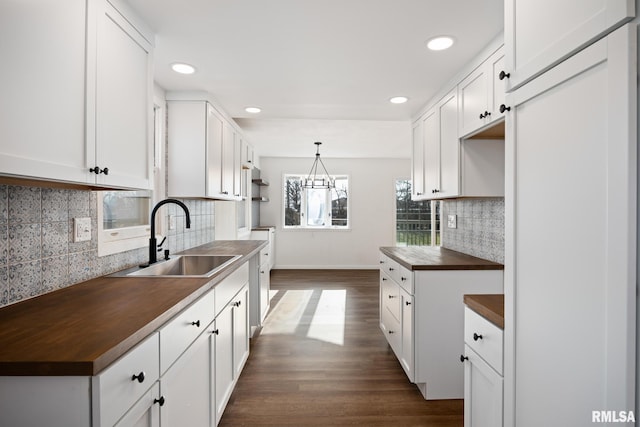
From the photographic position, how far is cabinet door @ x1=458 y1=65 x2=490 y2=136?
1.91 m

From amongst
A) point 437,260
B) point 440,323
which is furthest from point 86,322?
point 437,260

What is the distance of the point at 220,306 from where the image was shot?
5.96 feet

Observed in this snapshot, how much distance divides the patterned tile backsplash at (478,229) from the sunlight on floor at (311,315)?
1450 millimetres

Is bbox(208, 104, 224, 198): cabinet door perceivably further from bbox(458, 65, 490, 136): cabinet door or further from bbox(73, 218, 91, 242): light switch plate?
bbox(458, 65, 490, 136): cabinet door

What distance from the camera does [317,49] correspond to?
194cm

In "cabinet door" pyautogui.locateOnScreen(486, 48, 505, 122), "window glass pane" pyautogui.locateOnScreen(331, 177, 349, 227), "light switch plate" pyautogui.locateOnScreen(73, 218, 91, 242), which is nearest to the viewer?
"light switch plate" pyautogui.locateOnScreen(73, 218, 91, 242)

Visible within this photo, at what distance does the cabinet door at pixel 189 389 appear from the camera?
1156 mm

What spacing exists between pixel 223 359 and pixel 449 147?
2088 millimetres

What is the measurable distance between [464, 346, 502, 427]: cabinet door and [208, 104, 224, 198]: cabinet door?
2193mm

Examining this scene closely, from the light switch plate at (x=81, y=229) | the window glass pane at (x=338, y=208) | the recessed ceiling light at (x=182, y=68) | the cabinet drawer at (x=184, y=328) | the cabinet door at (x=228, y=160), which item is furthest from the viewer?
the window glass pane at (x=338, y=208)

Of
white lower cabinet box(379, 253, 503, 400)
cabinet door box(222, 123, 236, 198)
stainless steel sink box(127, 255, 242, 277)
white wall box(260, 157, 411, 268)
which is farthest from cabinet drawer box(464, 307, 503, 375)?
white wall box(260, 157, 411, 268)

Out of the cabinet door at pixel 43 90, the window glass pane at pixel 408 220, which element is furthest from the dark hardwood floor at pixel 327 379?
the window glass pane at pixel 408 220

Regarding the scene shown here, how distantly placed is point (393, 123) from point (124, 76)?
132 inches

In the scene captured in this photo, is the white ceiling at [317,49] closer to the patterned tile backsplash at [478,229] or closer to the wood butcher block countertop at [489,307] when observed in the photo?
the patterned tile backsplash at [478,229]
